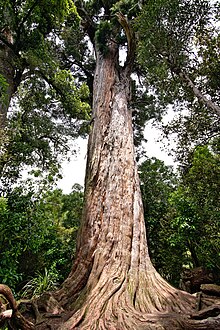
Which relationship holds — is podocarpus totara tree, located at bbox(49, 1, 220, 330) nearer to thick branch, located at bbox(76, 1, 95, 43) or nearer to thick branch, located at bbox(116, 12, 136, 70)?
thick branch, located at bbox(116, 12, 136, 70)

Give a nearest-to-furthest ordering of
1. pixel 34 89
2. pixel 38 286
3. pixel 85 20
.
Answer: pixel 38 286, pixel 34 89, pixel 85 20

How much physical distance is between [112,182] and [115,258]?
155 centimetres

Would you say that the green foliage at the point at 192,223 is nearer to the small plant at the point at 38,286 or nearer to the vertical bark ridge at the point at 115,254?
the vertical bark ridge at the point at 115,254

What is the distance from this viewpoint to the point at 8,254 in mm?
6098

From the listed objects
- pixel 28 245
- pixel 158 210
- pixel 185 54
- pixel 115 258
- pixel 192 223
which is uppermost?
pixel 185 54

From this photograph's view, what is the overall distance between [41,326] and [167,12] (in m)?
6.73

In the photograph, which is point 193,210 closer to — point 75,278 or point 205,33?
point 75,278

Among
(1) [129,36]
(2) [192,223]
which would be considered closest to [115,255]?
(2) [192,223]

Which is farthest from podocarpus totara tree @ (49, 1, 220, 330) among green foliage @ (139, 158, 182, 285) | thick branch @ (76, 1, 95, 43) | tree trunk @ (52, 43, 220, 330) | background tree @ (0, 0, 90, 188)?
thick branch @ (76, 1, 95, 43)

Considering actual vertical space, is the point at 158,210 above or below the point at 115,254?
above

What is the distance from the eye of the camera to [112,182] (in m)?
5.34

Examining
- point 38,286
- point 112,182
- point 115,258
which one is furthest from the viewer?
point 38,286

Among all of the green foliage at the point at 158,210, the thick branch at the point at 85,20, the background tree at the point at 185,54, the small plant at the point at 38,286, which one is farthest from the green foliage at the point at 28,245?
the thick branch at the point at 85,20

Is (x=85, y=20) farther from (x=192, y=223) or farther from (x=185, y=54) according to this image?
(x=192, y=223)
